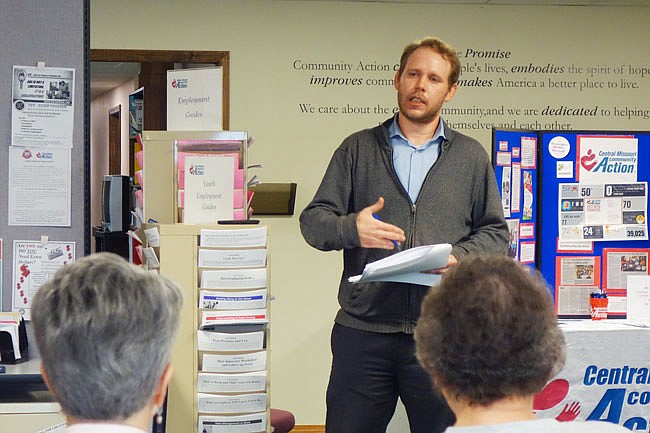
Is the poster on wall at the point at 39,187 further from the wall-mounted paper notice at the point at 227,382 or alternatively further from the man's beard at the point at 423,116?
the man's beard at the point at 423,116

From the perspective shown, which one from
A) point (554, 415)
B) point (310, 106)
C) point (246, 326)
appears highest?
point (310, 106)

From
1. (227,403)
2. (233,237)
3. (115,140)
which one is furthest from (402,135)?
(115,140)

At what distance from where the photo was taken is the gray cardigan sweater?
2.61 metres

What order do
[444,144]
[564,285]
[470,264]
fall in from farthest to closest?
[564,285] → [444,144] → [470,264]

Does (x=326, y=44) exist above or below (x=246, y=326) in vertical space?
above

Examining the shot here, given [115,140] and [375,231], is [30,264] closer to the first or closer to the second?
[375,231]

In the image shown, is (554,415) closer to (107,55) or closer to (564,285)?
(564,285)

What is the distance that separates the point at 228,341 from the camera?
9.55ft

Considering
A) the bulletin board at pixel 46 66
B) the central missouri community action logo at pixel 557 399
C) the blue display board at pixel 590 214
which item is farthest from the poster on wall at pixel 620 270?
the bulletin board at pixel 46 66

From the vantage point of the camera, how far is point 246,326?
2941 mm

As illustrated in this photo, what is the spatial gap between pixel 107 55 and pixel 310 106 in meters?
1.28

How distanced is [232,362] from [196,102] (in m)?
0.89

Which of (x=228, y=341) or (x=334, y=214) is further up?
(x=334, y=214)

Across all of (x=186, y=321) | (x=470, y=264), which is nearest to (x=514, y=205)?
(x=186, y=321)
